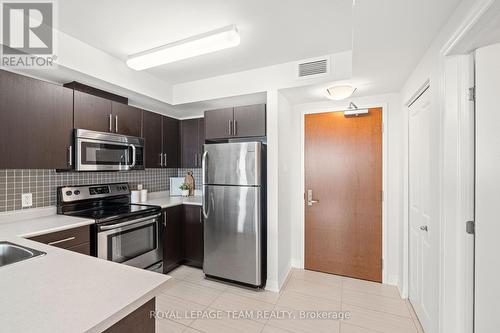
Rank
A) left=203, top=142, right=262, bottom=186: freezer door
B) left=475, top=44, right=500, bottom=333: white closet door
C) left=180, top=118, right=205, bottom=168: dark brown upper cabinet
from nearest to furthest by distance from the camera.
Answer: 1. left=475, top=44, right=500, bottom=333: white closet door
2. left=203, top=142, right=262, bottom=186: freezer door
3. left=180, top=118, right=205, bottom=168: dark brown upper cabinet

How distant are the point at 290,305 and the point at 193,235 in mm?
1445

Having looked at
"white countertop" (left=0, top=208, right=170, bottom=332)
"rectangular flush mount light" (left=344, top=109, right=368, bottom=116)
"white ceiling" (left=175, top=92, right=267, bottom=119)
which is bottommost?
"white countertop" (left=0, top=208, right=170, bottom=332)

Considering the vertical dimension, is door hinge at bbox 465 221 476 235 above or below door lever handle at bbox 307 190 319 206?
above

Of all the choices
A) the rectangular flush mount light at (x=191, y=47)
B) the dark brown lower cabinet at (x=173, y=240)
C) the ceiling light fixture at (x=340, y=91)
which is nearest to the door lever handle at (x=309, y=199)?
the ceiling light fixture at (x=340, y=91)

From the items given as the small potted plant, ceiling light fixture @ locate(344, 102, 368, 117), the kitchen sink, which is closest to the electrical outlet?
the kitchen sink

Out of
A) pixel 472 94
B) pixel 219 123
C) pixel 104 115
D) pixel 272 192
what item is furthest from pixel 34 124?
pixel 472 94

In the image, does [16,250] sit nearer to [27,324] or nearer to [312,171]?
[27,324]

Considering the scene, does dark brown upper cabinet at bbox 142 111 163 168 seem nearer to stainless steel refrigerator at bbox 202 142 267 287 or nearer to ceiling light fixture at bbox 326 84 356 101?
stainless steel refrigerator at bbox 202 142 267 287

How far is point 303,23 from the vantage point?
1.83 meters

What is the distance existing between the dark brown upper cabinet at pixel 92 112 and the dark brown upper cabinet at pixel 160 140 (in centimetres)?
47

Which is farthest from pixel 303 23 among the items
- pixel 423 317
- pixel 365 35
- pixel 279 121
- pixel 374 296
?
pixel 374 296

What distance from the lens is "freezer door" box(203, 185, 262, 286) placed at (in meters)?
2.49

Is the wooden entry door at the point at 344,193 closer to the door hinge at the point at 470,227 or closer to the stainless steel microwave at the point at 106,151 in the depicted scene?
the door hinge at the point at 470,227

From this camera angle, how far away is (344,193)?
285 centimetres
